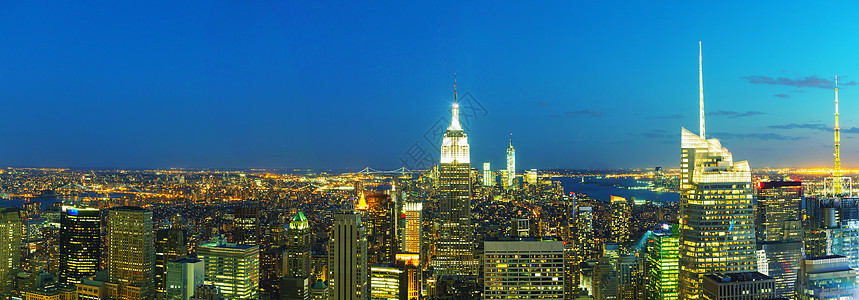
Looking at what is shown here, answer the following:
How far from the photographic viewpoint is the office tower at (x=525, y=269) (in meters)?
18.2

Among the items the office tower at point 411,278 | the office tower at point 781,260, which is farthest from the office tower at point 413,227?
the office tower at point 781,260

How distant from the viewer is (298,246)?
96.6 ft

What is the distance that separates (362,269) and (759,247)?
51.9 feet

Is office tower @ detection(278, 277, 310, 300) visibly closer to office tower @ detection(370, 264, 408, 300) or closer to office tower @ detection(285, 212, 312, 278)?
office tower @ detection(370, 264, 408, 300)

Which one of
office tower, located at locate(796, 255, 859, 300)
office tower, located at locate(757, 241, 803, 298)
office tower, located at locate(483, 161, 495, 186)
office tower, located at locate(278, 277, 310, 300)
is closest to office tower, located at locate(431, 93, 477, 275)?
office tower, located at locate(483, 161, 495, 186)

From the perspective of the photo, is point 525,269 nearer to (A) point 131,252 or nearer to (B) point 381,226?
(B) point 381,226

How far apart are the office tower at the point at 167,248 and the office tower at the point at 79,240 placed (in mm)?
3379

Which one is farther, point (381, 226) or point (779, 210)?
point (779, 210)

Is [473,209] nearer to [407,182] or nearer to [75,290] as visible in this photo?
[407,182]

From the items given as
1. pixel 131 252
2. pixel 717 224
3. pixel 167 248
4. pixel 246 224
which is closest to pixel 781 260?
pixel 717 224

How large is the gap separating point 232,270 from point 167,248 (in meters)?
4.73

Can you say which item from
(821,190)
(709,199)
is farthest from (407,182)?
(821,190)

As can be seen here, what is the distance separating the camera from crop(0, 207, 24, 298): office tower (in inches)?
1120

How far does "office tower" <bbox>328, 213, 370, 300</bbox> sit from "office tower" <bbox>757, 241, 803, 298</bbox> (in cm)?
1362
